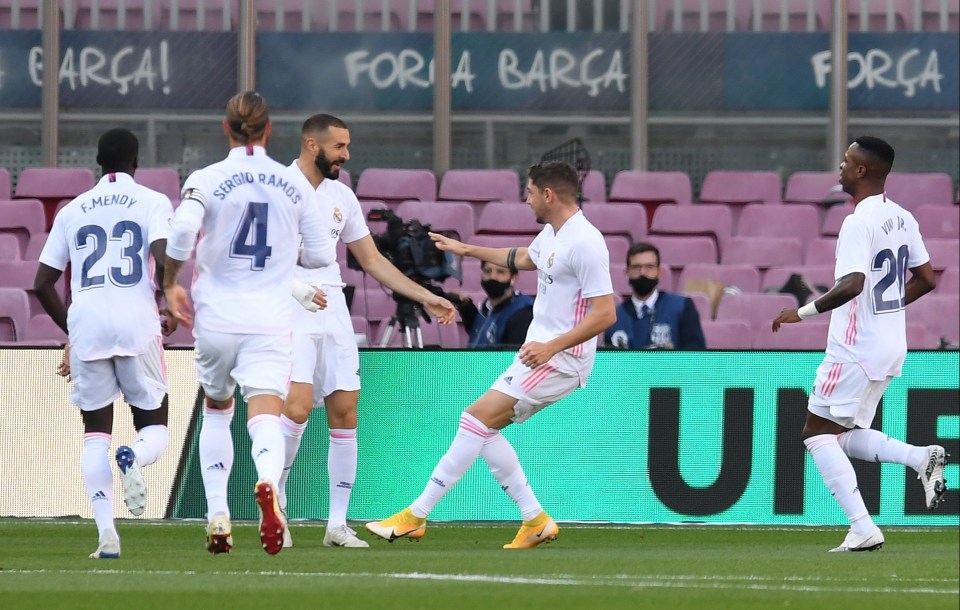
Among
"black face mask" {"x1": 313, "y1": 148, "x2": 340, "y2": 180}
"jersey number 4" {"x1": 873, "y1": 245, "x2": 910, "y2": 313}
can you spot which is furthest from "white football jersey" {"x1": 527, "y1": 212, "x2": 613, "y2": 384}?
"jersey number 4" {"x1": 873, "y1": 245, "x2": 910, "y2": 313}

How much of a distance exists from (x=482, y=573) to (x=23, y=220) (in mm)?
8882

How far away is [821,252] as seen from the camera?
1441 centimetres

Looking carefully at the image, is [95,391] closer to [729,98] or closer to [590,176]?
[590,176]

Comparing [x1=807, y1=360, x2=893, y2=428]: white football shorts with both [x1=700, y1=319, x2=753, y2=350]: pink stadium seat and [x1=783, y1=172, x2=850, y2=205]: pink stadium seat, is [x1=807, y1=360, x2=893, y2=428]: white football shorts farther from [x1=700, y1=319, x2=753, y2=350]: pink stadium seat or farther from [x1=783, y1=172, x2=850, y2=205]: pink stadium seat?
[x1=783, y1=172, x2=850, y2=205]: pink stadium seat

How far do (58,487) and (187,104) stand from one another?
289 inches

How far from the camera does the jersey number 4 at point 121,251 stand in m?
7.81

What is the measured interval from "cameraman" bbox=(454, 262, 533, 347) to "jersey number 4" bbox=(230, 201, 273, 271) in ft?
12.4

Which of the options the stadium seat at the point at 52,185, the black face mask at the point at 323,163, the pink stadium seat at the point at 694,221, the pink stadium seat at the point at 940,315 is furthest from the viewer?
the stadium seat at the point at 52,185

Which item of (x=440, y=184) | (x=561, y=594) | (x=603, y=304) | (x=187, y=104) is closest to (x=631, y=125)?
(x=440, y=184)

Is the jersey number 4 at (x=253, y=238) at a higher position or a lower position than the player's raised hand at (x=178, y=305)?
higher

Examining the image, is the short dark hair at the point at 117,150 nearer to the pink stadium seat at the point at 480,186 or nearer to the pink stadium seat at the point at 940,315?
the pink stadium seat at the point at 940,315

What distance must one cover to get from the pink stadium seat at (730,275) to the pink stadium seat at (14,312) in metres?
4.81

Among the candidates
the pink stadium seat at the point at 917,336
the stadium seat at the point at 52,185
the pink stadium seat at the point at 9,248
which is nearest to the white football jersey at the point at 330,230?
the pink stadium seat at the point at 917,336

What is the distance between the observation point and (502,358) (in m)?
10.5
